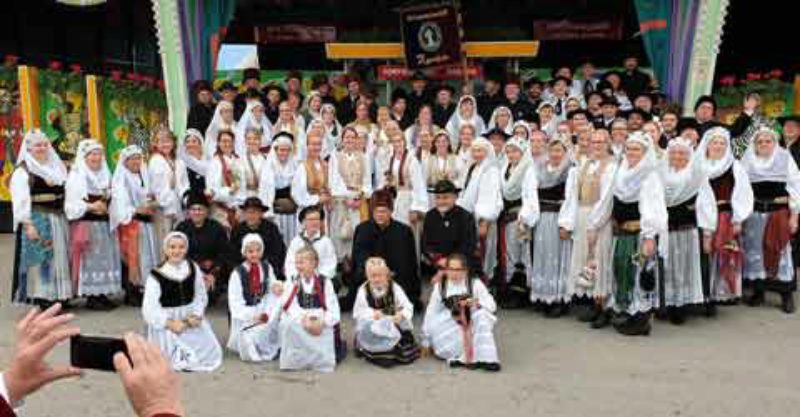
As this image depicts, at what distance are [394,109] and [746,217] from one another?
4060mm

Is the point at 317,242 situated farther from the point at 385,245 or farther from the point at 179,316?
the point at 179,316

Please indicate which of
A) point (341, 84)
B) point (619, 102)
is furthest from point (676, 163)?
point (341, 84)

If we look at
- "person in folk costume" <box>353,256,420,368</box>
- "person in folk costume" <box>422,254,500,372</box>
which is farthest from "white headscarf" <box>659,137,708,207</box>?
"person in folk costume" <box>353,256,420,368</box>

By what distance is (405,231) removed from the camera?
638 centimetres

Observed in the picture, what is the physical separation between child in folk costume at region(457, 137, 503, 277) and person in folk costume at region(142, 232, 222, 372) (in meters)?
2.47

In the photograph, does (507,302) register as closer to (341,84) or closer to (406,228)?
(406,228)

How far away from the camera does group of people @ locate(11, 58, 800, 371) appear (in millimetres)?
5309

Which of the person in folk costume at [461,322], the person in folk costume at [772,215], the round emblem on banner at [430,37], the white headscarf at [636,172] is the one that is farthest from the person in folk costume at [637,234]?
the round emblem on banner at [430,37]

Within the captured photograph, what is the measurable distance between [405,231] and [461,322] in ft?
4.43

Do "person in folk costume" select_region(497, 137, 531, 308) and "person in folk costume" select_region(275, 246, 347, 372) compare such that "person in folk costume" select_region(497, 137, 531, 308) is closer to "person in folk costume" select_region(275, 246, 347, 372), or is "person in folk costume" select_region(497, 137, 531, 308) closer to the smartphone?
"person in folk costume" select_region(275, 246, 347, 372)

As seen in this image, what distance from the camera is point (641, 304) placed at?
5816 mm

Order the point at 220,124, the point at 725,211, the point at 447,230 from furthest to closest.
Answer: the point at 220,124
the point at 725,211
the point at 447,230

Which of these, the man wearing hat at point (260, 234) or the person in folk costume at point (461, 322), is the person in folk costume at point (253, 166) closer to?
the man wearing hat at point (260, 234)

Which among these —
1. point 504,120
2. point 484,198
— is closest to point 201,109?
point 504,120
